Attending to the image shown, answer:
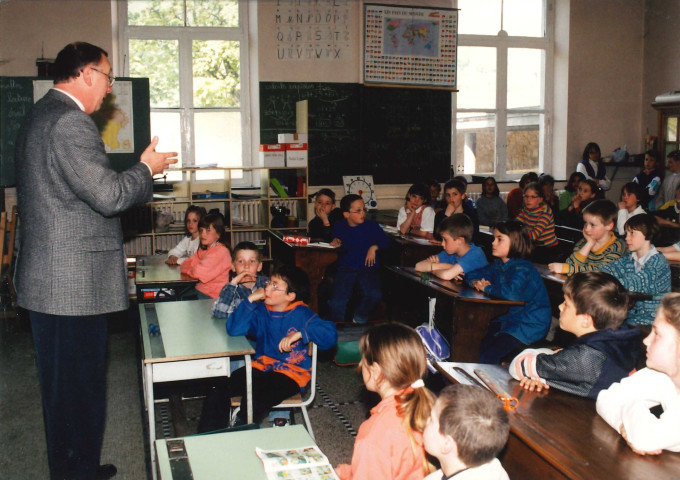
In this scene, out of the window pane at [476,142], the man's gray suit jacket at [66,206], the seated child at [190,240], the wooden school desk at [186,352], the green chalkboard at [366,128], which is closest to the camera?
the man's gray suit jacket at [66,206]

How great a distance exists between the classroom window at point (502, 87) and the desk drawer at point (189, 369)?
272 inches

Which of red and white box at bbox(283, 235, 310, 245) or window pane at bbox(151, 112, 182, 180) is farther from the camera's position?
window pane at bbox(151, 112, 182, 180)

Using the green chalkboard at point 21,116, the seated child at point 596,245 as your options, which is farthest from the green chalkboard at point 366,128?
A: the seated child at point 596,245

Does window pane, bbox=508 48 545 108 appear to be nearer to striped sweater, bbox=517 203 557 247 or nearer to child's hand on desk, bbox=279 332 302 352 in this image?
striped sweater, bbox=517 203 557 247

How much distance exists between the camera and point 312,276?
18.5ft

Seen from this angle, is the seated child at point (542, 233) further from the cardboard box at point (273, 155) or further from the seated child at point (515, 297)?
the cardboard box at point (273, 155)

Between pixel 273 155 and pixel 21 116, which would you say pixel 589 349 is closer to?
pixel 273 155

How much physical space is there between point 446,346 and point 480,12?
21.8 feet

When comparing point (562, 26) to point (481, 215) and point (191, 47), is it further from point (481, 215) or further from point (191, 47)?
point (191, 47)

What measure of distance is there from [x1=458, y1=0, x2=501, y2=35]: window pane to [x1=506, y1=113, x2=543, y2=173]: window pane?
1.21 metres

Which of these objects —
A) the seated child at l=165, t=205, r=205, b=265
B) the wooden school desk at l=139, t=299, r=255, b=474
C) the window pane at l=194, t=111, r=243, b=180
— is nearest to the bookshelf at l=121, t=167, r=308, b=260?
the window pane at l=194, t=111, r=243, b=180

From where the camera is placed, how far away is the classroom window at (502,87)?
9203 mm

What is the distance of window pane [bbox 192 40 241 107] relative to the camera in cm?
818

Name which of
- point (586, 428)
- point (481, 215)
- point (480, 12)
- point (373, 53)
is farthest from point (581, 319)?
point (480, 12)
